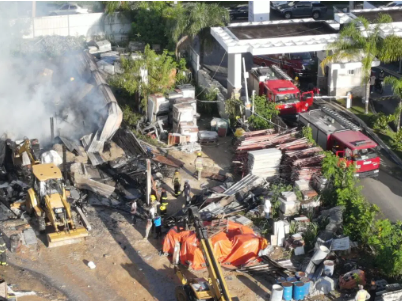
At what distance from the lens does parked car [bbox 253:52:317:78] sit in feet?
120

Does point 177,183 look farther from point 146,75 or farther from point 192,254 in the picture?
point 146,75

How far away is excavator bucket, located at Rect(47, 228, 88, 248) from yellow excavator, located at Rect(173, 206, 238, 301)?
4453 millimetres

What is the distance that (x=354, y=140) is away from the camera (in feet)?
89.0

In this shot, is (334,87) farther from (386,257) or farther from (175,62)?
(386,257)

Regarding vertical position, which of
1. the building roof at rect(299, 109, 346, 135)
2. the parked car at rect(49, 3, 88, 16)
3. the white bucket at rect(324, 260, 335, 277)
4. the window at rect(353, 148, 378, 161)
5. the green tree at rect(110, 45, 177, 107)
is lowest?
the white bucket at rect(324, 260, 335, 277)

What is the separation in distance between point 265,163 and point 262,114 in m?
3.93

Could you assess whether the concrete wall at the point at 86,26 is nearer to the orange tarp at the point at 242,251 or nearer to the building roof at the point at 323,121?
the building roof at the point at 323,121

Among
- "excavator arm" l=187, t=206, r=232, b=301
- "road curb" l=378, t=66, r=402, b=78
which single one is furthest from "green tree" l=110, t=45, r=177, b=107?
"excavator arm" l=187, t=206, r=232, b=301

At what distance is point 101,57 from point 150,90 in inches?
288

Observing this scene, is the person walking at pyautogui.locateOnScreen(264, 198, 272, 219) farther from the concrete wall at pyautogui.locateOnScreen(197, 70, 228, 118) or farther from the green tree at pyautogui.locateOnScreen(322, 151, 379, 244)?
the concrete wall at pyautogui.locateOnScreen(197, 70, 228, 118)


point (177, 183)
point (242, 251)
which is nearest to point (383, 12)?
point (177, 183)

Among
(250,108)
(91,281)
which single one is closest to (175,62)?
(250,108)

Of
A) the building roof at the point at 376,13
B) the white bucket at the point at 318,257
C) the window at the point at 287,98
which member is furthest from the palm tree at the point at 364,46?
the white bucket at the point at 318,257

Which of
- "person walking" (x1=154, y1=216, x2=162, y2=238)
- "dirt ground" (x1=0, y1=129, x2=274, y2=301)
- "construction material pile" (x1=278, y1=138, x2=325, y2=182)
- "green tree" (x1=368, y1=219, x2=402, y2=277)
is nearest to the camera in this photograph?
"green tree" (x1=368, y1=219, x2=402, y2=277)
